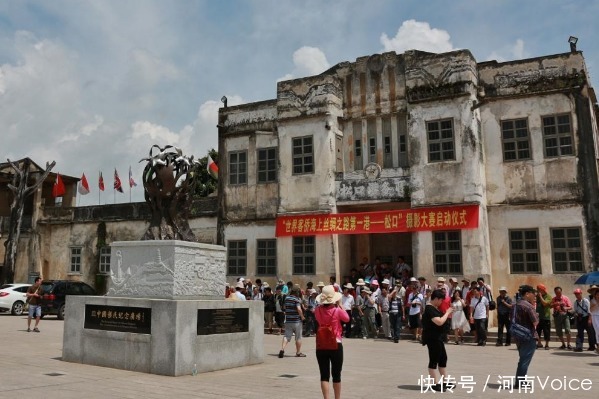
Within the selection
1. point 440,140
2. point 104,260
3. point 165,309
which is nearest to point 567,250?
point 440,140

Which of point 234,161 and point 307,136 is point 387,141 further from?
point 234,161

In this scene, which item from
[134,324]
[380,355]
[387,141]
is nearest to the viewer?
[134,324]

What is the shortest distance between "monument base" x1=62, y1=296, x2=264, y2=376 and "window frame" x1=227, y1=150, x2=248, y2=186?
12.6m

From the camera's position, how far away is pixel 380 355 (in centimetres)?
1217

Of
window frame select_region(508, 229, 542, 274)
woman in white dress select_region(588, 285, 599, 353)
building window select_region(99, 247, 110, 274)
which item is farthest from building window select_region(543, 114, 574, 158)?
building window select_region(99, 247, 110, 274)

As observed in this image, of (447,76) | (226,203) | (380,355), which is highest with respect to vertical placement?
(447,76)

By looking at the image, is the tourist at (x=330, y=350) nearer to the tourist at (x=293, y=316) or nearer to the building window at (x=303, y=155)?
the tourist at (x=293, y=316)

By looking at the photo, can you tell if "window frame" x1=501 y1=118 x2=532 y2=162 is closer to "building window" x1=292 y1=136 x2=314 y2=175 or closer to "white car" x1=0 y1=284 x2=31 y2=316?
"building window" x1=292 y1=136 x2=314 y2=175

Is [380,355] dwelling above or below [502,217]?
below

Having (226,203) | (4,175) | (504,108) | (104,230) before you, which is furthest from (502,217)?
(4,175)

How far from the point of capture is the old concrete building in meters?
17.5

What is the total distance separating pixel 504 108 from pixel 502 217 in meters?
3.79

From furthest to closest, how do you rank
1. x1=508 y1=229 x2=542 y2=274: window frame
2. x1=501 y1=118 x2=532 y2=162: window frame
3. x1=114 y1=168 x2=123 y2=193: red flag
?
x1=114 y1=168 x2=123 y2=193: red flag < x1=501 y1=118 x2=532 y2=162: window frame < x1=508 y1=229 x2=542 y2=274: window frame

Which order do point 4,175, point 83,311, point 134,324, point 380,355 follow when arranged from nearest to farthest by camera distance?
point 134,324
point 83,311
point 380,355
point 4,175
